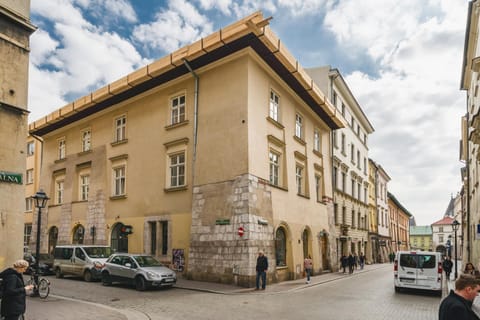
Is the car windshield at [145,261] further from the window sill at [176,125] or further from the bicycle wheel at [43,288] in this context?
the window sill at [176,125]

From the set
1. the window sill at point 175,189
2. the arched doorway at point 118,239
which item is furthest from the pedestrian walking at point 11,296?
the arched doorway at point 118,239

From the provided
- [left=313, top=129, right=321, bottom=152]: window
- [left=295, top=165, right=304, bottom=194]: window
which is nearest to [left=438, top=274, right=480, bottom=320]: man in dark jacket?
[left=295, top=165, right=304, bottom=194]: window

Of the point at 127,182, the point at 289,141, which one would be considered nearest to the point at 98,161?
the point at 127,182

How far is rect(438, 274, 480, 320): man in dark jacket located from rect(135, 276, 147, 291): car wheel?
14.4 metres

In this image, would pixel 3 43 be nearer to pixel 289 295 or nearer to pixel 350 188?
pixel 289 295

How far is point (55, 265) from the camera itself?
74.9 ft

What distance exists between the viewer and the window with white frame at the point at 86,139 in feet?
97.2

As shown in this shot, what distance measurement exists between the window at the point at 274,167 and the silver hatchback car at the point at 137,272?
7.74m

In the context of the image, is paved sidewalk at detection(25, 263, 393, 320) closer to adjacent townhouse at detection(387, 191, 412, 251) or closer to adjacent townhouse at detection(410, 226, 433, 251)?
adjacent townhouse at detection(387, 191, 412, 251)

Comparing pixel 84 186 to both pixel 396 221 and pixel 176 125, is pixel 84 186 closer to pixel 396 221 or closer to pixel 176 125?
pixel 176 125

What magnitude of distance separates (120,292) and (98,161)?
536 inches

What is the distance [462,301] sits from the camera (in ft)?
14.3

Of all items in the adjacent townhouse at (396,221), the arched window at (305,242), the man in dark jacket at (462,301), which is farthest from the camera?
the adjacent townhouse at (396,221)

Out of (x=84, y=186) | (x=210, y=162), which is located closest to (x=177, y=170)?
(x=210, y=162)
